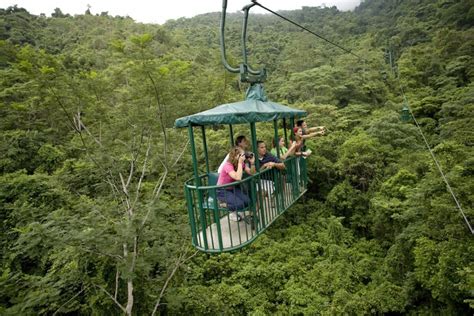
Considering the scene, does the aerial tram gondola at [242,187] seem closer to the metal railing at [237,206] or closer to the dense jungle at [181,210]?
the metal railing at [237,206]

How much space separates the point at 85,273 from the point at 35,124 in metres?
8.23

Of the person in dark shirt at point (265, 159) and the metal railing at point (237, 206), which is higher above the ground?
the person in dark shirt at point (265, 159)

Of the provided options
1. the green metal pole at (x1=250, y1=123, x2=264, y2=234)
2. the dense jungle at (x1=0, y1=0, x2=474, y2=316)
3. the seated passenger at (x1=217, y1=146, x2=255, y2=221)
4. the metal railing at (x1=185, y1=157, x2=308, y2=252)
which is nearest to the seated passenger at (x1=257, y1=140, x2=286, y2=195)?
the metal railing at (x1=185, y1=157, x2=308, y2=252)

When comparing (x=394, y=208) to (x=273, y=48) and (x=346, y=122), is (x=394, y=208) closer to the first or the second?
(x=346, y=122)

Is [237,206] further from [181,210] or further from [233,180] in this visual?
[181,210]

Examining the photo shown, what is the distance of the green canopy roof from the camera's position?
2998 millimetres

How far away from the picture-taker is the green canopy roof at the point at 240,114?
300 cm

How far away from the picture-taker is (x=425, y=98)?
14.4 metres

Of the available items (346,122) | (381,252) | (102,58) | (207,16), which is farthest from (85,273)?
(207,16)

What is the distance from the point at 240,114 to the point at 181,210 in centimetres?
698

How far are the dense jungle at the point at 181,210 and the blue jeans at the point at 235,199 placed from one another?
2984 mm

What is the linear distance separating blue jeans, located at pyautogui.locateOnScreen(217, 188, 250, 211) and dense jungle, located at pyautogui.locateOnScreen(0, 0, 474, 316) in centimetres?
298

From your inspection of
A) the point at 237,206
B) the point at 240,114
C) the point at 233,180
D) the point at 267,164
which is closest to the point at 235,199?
the point at 237,206

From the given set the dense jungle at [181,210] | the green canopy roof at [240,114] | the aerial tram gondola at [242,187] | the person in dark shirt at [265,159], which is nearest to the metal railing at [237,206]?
the aerial tram gondola at [242,187]
